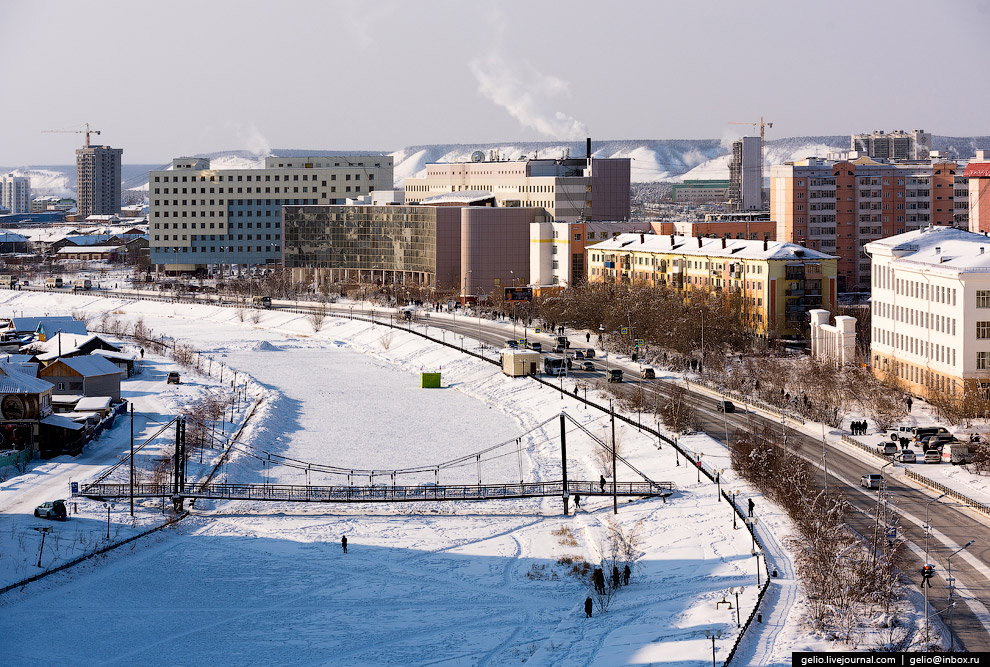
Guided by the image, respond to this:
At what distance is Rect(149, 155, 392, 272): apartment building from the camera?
420ft

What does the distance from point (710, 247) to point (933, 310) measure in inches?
1035

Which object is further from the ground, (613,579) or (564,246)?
(564,246)

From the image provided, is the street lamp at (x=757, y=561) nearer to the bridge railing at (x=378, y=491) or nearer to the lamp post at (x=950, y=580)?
the lamp post at (x=950, y=580)

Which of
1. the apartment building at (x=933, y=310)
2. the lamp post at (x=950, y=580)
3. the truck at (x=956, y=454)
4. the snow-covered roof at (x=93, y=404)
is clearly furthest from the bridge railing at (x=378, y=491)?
the apartment building at (x=933, y=310)

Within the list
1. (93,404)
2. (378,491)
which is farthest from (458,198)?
(378,491)

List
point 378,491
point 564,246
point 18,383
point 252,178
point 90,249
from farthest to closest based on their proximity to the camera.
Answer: point 90,249 < point 252,178 < point 564,246 < point 18,383 < point 378,491

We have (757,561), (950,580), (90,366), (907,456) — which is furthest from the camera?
(90,366)

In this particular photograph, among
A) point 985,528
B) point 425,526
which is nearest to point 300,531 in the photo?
point 425,526

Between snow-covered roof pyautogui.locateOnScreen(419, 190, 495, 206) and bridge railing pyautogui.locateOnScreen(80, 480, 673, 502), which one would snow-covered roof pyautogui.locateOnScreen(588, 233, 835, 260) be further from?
bridge railing pyautogui.locateOnScreen(80, 480, 673, 502)

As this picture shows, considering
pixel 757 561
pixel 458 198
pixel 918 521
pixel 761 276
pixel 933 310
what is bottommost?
pixel 757 561

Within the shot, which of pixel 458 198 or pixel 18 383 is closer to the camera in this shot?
pixel 18 383

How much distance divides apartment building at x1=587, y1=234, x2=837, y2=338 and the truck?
27475 mm

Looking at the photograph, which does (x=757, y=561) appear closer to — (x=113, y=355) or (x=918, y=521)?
(x=918, y=521)

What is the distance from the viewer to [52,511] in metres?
32.8
